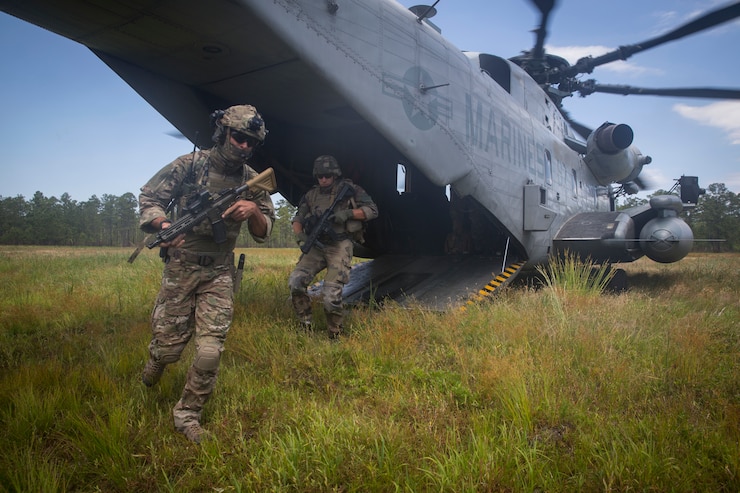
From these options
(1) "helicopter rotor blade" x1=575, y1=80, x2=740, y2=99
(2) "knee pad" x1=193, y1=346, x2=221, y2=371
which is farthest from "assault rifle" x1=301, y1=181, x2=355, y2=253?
(1) "helicopter rotor blade" x1=575, y1=80, x2=740, y2=99

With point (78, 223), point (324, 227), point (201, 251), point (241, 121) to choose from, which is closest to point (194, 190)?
point (201, 251)

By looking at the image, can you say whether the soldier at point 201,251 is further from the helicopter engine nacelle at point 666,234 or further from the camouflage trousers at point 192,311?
the helicopter engine nacelle at point 666,234

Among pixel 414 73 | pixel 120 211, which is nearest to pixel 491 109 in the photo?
pixel 414 73

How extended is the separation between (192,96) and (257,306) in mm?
2582

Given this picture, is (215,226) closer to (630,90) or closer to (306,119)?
(306,119)

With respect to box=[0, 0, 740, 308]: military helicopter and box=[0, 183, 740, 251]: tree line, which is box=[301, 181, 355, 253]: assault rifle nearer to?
box=[0, 0, 740, 308]: military helicopter

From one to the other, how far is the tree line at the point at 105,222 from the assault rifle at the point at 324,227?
18.8m

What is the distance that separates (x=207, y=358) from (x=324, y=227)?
2.42m

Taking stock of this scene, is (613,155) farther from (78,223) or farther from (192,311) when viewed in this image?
(78,223)

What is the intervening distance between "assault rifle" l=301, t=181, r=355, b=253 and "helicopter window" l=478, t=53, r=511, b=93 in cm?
399

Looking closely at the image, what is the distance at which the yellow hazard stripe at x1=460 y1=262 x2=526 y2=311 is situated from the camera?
5.58 m

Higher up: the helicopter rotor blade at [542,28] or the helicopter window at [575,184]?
the helicopter rotor blade at [542,28]

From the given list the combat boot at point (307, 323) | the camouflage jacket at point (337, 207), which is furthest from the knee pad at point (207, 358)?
the camouflage jacket at point (337, 207)

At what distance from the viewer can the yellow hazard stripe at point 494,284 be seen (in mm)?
5578
